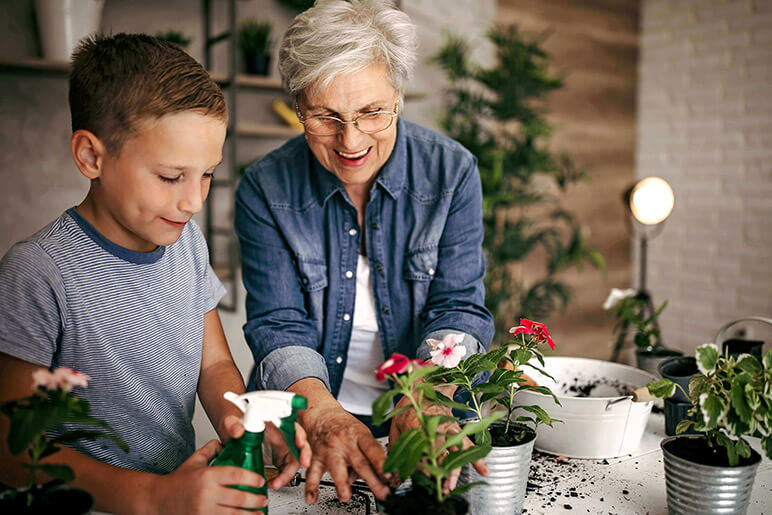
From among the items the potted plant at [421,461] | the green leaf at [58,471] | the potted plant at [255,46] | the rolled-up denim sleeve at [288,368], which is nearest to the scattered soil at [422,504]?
the potted plant at [421,461]

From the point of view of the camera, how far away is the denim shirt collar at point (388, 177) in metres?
1.45

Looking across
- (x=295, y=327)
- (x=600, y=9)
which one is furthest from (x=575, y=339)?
(x=295, y=327)

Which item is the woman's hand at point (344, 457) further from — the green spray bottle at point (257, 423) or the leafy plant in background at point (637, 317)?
the leafy plant in background at point (637, 317)

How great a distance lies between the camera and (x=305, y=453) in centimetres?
85

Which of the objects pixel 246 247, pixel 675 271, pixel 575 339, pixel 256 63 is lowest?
pixel 575 339

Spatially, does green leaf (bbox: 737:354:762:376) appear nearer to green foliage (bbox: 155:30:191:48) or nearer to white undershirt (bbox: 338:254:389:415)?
white undershirt (bbox: 338:254:389:415)

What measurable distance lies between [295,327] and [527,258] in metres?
2.93

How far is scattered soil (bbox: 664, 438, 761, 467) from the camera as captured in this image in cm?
89

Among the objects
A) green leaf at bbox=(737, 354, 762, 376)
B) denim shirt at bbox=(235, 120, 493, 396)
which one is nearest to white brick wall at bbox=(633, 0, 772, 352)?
denim shirt at bbox=(235, 120, 493, 396)

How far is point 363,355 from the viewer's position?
1.55 m

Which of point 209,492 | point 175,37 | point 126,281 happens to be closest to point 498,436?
point 209,492

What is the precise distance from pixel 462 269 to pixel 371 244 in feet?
0.73

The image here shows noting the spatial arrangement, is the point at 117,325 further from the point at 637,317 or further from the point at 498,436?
the point at 637,317

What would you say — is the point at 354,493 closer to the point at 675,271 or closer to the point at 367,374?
the point at 367,374
